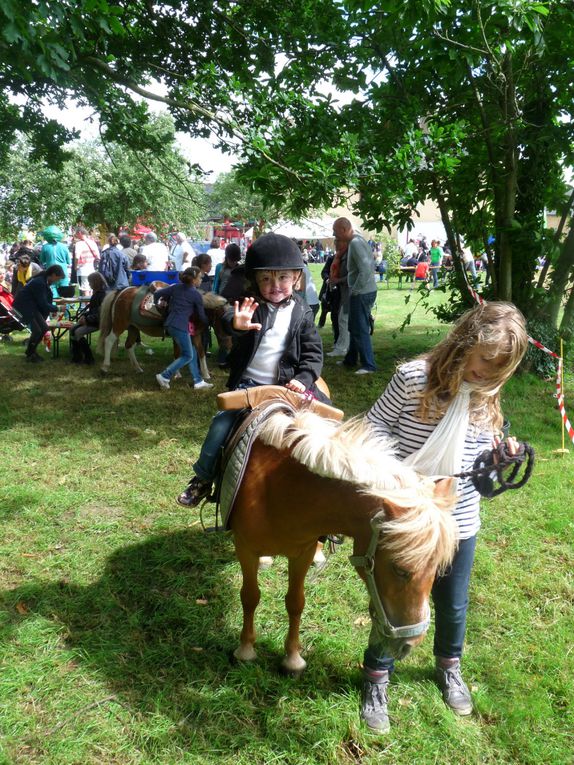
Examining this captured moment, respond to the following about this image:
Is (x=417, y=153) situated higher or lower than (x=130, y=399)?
higher

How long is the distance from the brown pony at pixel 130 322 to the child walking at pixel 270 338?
5.02 metres

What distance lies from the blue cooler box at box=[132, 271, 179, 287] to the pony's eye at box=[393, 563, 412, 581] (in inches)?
380

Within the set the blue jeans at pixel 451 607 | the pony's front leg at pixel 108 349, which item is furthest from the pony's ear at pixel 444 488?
the pony's front leg at pixel 108 349

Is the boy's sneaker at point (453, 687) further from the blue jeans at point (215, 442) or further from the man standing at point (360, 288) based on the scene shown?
the man standing at point (360, 288)

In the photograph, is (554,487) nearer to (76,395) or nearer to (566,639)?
(566,639)

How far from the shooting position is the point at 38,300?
927 centimetres

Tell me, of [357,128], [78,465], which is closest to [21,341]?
[78,465]

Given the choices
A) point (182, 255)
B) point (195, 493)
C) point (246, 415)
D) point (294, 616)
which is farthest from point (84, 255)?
point (294, 616)

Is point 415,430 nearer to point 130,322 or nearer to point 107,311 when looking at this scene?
point 130,322

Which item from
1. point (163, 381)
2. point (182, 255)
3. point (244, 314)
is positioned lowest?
point (163, 381)

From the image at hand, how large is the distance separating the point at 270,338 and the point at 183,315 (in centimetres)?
486

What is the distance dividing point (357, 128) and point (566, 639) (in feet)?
21.0

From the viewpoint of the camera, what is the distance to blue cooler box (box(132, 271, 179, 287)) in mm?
10711

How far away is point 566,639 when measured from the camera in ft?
10.2
